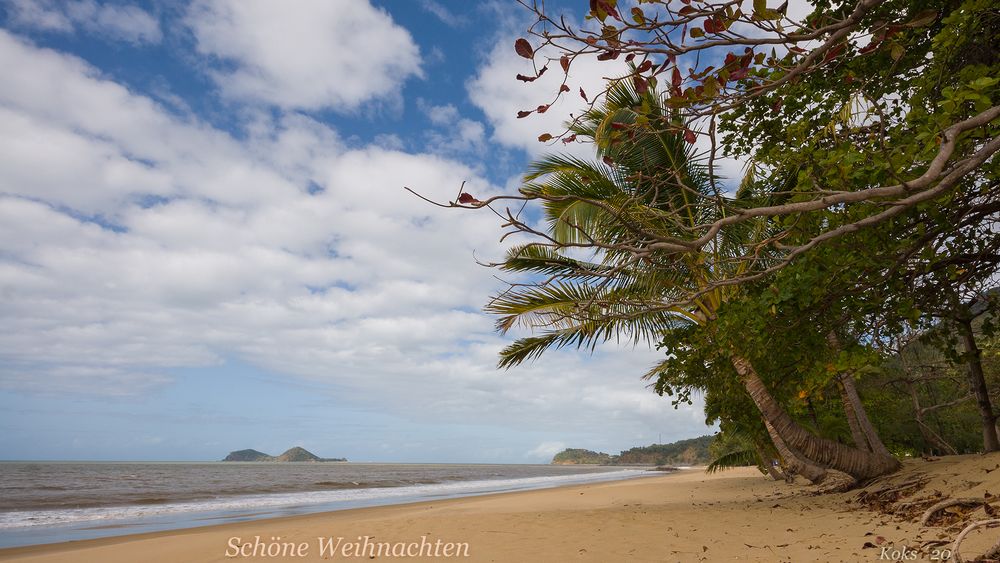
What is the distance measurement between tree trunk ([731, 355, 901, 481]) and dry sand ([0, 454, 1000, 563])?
332 millimetres

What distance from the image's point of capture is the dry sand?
4594 mm

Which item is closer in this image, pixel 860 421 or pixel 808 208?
pixel 808 208

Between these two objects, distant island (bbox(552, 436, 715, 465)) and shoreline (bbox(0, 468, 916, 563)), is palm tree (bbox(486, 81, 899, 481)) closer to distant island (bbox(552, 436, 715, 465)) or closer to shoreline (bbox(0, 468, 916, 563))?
shoreline (bbox(0, 468, 916, 563))

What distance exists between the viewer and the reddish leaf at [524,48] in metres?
2.22

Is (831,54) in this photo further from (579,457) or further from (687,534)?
(579,457)

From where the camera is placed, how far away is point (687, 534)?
6.12m

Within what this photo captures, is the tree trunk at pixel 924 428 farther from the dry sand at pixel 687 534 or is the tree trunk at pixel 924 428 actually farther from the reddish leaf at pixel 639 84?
the reddish leaf at pixel 639 84

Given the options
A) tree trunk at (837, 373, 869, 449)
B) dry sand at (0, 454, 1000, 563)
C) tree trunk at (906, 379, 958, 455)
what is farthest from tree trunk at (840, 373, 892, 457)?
dry sand at (0, 454, 1000, 563)

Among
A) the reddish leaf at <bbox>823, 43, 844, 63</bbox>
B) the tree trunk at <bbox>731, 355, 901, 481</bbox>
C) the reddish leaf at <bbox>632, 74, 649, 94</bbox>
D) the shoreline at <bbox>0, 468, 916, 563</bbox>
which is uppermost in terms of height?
the reddish leaf at <bbox>823, 43, 844, 63</bbox>

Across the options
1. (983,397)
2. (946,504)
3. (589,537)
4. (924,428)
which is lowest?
(589,537)

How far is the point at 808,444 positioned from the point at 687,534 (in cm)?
308

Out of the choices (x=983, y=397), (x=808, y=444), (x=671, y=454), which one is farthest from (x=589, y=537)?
(x=671, y=454)

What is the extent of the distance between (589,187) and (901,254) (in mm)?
5351

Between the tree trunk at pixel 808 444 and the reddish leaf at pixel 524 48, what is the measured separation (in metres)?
6.80
